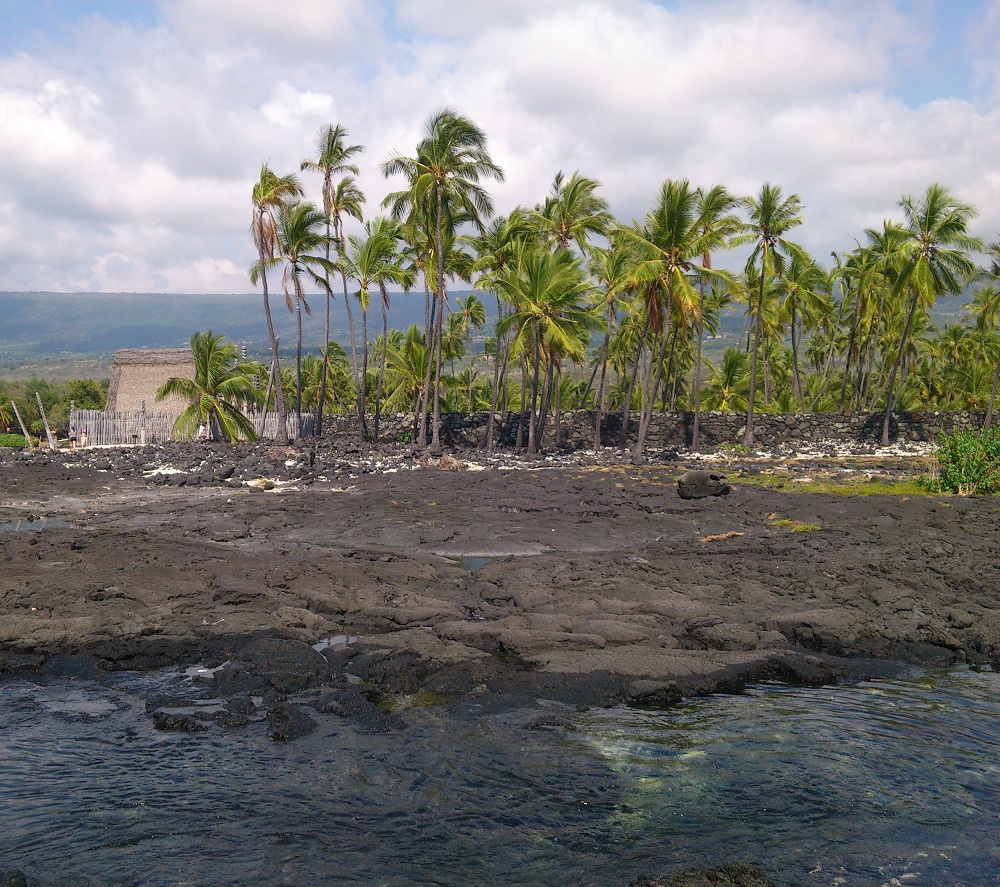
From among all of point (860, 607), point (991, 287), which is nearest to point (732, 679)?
point (860, 607)

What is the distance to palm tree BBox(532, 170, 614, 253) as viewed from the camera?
31.5 metres

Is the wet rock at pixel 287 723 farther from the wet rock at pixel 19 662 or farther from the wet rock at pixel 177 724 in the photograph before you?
the wet rock at pixel 19 662

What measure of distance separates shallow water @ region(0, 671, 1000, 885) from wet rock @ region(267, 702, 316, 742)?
111mm

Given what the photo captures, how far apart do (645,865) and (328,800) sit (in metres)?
2.22

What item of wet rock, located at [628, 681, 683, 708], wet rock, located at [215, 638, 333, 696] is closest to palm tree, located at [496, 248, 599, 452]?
wet rock, located at [215, 638, 333, 696]

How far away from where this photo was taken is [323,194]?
32906 millimetres

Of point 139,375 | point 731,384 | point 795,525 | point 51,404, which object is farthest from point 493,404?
point 51,404

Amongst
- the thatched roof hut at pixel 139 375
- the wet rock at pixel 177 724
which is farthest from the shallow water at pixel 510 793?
the thatched roof hut at pixel 139 375

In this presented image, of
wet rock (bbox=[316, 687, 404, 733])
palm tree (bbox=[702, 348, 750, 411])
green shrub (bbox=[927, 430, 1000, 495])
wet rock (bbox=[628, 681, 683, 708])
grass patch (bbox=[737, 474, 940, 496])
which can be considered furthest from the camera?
palm tree (bbox=[702, 348, 750, 411])

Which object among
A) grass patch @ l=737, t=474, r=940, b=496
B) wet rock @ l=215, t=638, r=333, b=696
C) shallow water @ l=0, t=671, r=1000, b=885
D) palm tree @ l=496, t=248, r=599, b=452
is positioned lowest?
shallow water @ l=0, t=671, r=1000, b=885

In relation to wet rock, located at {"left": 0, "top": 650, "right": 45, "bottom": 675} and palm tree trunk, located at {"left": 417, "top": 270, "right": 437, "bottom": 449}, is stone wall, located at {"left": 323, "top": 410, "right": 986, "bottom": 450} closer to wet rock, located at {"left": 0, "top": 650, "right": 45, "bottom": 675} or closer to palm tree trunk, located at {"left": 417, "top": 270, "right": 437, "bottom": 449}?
palm tree trunk, located at {"left": 417, "top": 270, "right": 437, "bottom": 449}

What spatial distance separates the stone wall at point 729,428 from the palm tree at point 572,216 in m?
7.45

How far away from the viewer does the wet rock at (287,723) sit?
6715 mm

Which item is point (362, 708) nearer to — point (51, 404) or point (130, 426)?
point (130, 426)
